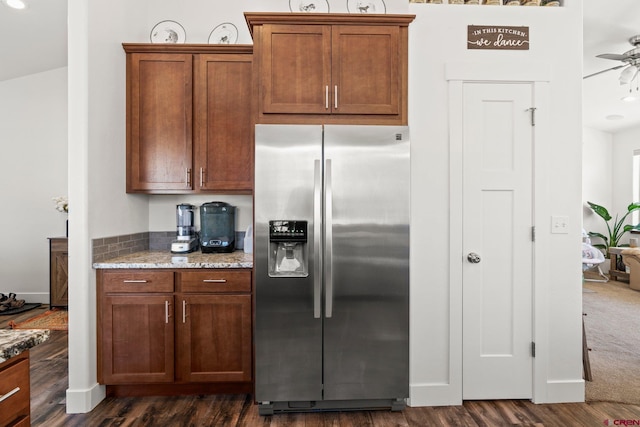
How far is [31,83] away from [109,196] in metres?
3.24

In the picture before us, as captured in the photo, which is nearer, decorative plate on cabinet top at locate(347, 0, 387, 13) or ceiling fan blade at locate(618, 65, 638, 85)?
decorative plate on cabinet top at locate(347, 0, 387, 13)

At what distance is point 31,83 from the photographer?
460 centimetres

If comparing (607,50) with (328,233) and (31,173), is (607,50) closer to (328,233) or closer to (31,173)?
(328,233)

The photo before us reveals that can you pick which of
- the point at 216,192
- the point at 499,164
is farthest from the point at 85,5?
the point at 499,164

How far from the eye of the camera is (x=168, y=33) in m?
3.04

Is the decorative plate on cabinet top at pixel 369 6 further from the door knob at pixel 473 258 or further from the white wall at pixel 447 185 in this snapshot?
the door knob at pixel 473 258

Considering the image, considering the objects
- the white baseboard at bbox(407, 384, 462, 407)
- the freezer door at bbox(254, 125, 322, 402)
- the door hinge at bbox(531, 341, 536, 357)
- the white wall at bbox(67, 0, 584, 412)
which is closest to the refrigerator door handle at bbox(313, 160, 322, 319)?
the freezer door at bbox(254, 125, 322, 402)

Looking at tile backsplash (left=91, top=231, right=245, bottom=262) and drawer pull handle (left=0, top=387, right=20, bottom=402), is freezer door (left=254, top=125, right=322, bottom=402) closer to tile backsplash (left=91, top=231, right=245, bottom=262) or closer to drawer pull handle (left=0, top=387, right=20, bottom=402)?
tile backsplash (left=91, top=231, right=245, bottom=262)

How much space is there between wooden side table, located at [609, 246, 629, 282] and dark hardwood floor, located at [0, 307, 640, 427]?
5.06 m

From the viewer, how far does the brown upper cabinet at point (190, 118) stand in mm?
2801

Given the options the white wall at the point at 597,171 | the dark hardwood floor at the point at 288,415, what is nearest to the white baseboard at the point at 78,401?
the dark hardwood floor at the point at 288,415

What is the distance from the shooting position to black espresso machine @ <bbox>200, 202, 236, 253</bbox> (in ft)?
9.50

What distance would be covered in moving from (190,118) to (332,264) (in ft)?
5.17

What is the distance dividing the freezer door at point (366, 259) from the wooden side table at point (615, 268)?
6121mm
